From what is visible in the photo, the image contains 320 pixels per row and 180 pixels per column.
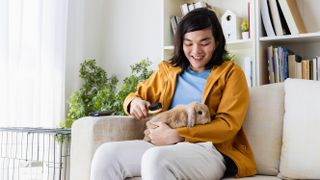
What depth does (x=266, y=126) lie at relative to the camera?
5.08 ft

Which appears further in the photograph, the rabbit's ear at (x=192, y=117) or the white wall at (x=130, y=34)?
the white wall at (x=130, y=34)

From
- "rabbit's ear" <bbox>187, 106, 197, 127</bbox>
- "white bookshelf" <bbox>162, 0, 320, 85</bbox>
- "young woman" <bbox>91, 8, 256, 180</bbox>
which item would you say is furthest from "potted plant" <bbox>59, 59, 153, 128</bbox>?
"rabbit's ear" <bbox>187, 106, 197, 127</bbox>

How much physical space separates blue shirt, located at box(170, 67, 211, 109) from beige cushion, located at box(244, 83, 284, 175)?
9.2 inches

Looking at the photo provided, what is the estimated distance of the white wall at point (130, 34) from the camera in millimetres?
2754

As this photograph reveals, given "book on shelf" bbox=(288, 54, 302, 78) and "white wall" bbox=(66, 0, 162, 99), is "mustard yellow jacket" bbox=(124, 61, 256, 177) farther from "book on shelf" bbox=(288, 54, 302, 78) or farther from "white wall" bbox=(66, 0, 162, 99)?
"white wall" bbox=(66, 0, 162, 99)

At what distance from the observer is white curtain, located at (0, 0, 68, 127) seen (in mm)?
2186

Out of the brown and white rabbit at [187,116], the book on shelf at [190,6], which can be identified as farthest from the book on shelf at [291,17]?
the brown and white rabbit at [187,116]

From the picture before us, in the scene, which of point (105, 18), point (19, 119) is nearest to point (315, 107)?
point (19, 119)

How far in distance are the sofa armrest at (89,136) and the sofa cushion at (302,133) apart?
25.4 inches

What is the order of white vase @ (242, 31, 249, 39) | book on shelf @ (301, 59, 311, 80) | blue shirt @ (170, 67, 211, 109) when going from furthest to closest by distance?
1. white vase @ (242, 31, 249, 39)
2. book on shelf @ (301, 59, 311, 80)
3. blue shirt @ (170, 67, 211, 109)

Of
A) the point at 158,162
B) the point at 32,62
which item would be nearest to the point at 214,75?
the point at 158,162

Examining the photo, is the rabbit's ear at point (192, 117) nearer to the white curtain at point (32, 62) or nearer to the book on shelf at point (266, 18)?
the book on shelf at point (266, 18)

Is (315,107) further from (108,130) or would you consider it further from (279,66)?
(108,130)

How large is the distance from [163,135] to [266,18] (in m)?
1.01
